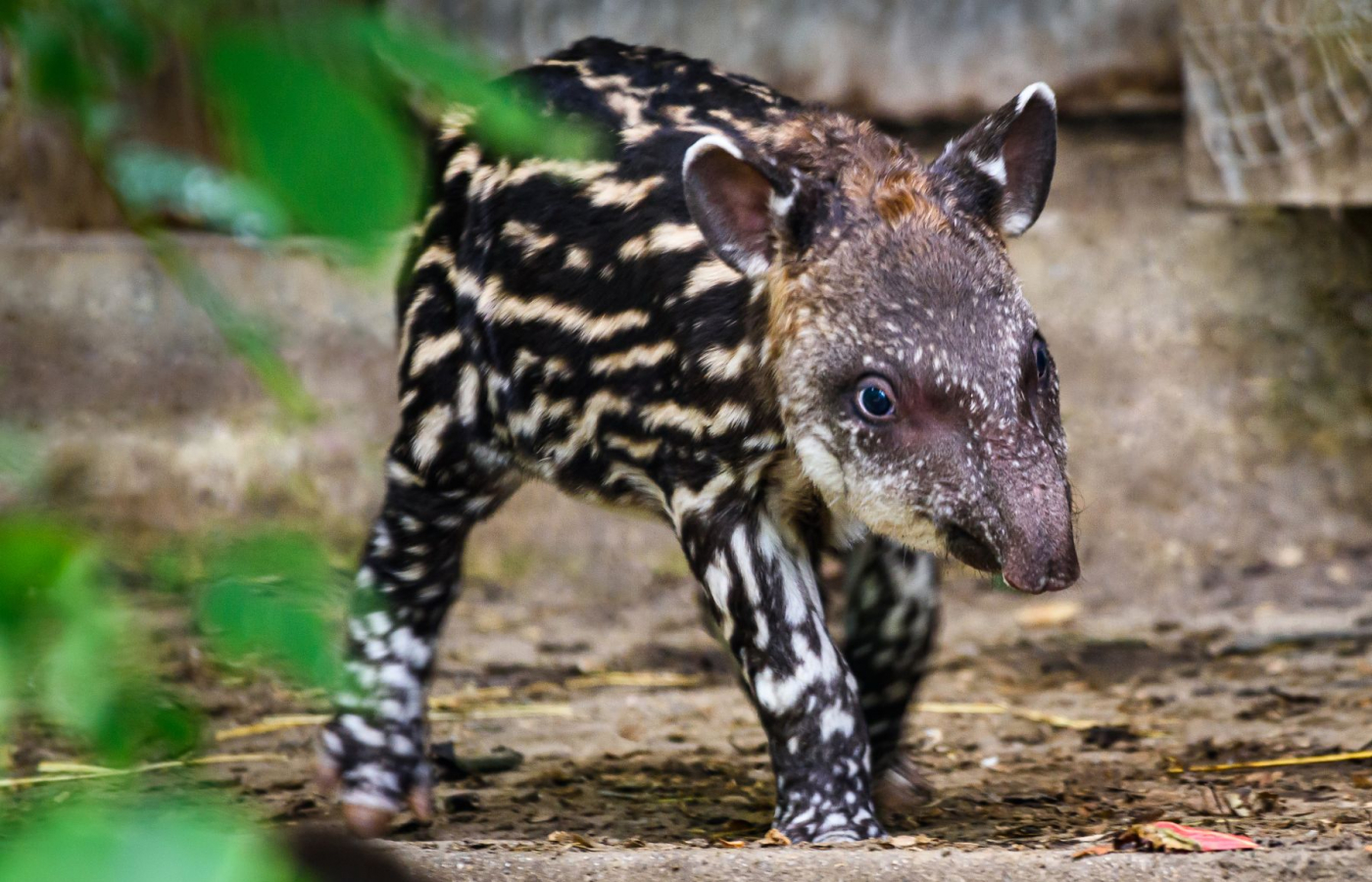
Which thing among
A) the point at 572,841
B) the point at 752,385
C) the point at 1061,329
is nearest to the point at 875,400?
the point at 752,385

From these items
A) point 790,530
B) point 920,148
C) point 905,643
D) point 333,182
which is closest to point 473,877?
point 790,530

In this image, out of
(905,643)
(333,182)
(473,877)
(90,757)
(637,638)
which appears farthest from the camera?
(637,638)

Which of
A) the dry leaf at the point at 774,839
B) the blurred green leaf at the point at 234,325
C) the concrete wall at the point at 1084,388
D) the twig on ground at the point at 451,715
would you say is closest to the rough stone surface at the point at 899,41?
the concrete wall at the point at 1084,388

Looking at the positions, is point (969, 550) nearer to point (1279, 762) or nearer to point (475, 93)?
point (1279, 762)

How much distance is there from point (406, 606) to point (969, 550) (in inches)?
62.5

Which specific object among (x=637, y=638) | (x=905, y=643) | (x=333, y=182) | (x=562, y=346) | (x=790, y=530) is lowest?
(x=637, y=638)

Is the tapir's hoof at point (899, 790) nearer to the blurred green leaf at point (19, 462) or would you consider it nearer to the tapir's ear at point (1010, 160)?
the tapir's ear at point (1010, 160)

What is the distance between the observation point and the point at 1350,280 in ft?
20.6

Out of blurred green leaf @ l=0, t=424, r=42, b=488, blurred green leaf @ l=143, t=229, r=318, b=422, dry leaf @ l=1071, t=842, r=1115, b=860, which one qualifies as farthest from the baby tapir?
blurred green leaf @ l=143, t=229, r=318, b=422

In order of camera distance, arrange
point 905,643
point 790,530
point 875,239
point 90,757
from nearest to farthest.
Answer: point 90,757
point 875,239
point 790,530
point 905,643

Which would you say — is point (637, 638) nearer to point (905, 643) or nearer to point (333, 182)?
point (905, 643)

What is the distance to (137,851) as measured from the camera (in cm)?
87

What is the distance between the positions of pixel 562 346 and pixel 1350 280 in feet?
11.4

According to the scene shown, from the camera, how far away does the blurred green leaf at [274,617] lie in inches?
43.7
